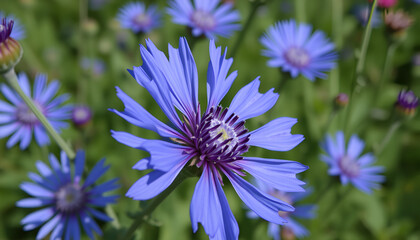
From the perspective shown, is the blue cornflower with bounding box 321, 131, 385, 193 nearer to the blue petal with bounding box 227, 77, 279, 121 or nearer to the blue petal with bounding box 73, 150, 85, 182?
the blue petal with bounding box 227, 77, 279, 121

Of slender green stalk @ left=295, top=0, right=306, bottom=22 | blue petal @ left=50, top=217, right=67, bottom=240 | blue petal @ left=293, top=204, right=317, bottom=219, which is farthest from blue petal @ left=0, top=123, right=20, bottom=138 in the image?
slender green stalk @ left=295, top=0, right=306, bottom=22

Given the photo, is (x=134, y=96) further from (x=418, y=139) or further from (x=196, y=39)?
(x=418, y=139)

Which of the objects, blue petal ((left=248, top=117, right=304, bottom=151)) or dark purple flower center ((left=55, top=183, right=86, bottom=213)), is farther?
dark purple flower center ((left=55, top=183, right=86, bottom=213))

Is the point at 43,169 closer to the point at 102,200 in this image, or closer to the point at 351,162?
the point at 102,200

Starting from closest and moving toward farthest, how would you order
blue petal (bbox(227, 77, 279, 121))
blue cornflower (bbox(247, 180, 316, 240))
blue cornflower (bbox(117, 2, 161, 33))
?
blue petal (bbox(227, 77, 279, 121)), blue cornflower (bbox(247, 180, 316, 240)), blue cornflower (bbox(117, 2, 161, 33))

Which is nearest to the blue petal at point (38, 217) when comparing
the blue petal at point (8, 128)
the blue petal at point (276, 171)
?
the blue petal at point (8, 128)
